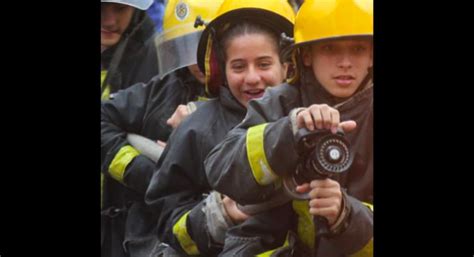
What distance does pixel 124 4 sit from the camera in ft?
17.4

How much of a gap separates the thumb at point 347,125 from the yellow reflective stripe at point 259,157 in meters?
0.29

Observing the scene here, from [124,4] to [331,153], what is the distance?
1.29 metres

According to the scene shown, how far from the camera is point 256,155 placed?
15.2 ft

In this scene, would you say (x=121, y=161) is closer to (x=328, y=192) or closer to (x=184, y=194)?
(x=184, y=194)

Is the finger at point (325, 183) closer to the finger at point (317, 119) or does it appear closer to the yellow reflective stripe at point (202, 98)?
the finger at point (317, 119)

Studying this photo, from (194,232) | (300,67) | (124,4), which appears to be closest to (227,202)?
(194,232)

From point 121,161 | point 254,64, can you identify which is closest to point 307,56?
point 254,64

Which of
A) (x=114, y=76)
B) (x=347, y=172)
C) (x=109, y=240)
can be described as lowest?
(x=109, y=240)

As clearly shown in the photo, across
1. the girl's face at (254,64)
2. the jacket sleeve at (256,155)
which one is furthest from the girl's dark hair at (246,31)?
the jacket sleeve at (256,155)

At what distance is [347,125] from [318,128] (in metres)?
0.14

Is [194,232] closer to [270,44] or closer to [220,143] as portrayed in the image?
[220,143]

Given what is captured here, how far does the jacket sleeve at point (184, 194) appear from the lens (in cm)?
493

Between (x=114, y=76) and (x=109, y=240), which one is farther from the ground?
(x=114, y=76)

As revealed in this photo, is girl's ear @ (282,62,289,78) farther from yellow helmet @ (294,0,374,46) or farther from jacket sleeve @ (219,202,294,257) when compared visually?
jacket sleeve @ (219,202,294,257)
